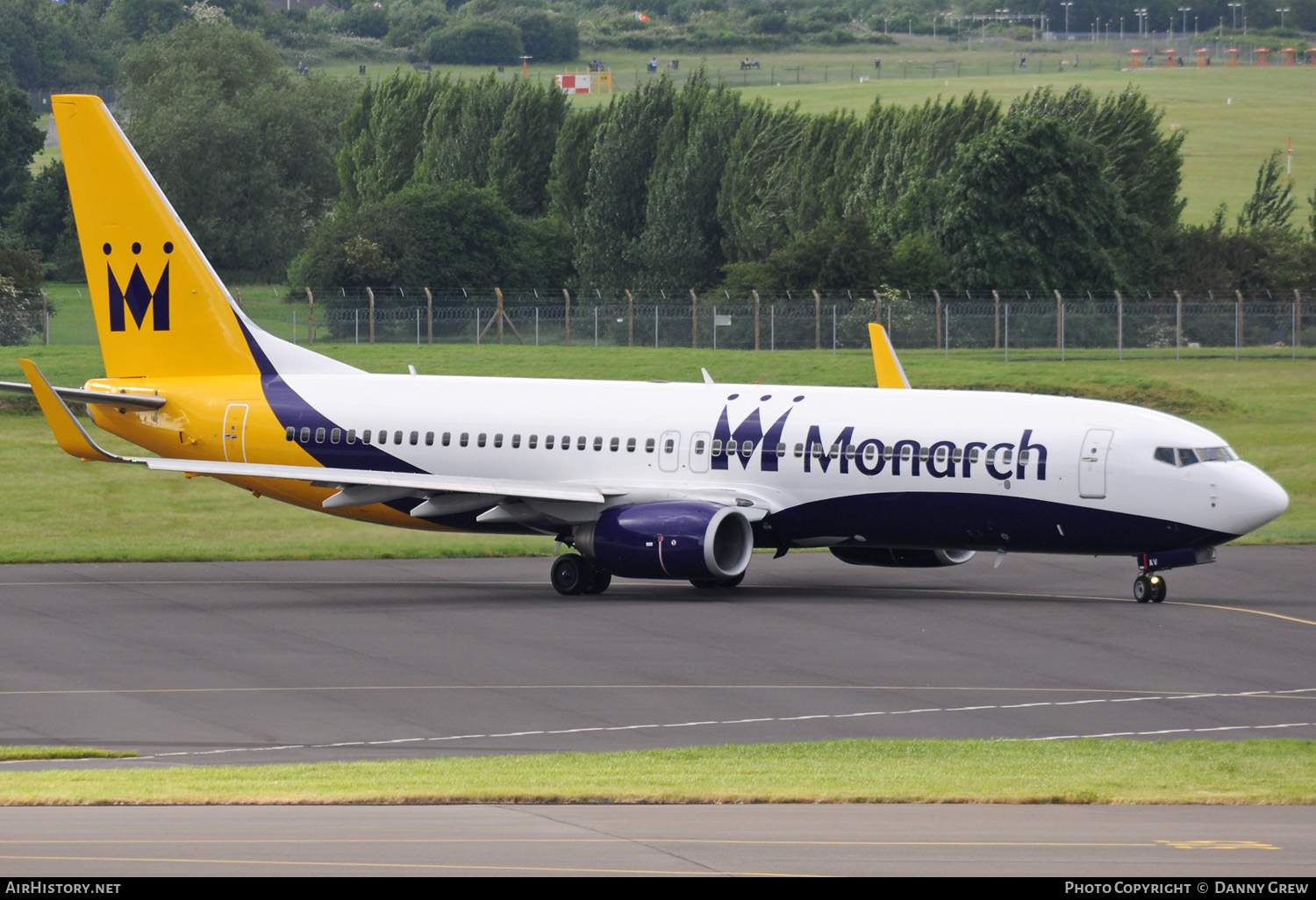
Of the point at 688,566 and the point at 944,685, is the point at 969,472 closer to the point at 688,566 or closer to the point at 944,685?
the point at 688,566

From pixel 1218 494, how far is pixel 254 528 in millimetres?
26031

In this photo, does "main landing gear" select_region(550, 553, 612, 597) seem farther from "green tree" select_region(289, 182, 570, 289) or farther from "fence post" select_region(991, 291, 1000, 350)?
"green tree" select_region(289, 182, 570, 289)

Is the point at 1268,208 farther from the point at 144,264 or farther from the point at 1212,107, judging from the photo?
the point at 144,264

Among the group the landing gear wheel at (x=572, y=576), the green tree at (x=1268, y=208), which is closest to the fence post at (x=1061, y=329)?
the landing gear wheel at (x=572, y=576)

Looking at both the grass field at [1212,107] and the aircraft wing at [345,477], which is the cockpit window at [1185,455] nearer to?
the aircraft wing at [345,477]

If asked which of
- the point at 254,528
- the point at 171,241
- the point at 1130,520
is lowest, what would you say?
the point at 254,528

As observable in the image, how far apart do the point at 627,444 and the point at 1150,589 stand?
9.85 metres

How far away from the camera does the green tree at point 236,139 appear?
438 ft

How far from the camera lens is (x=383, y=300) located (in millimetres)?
86188

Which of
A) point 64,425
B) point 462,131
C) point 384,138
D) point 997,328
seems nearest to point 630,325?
point 997,328

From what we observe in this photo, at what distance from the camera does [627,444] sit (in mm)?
37438

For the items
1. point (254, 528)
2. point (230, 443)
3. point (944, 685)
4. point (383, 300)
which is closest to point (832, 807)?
point (944, 685)

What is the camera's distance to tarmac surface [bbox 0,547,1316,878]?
1544 centimetres

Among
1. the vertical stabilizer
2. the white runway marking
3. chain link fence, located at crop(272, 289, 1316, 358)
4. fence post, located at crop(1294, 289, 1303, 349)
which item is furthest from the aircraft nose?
fence post, located at crop(1294, 289, 1303, 349)
